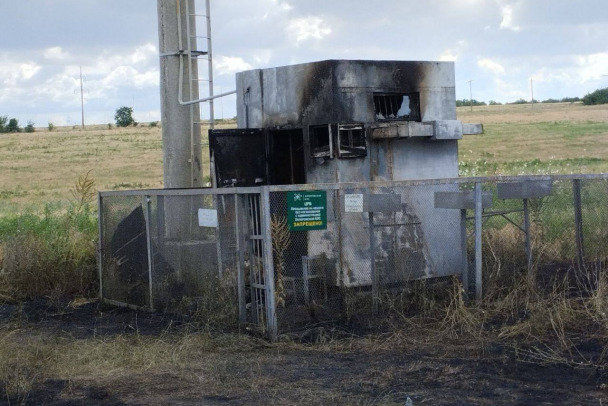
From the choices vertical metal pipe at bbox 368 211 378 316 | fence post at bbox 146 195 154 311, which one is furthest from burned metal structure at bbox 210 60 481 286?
fence post at bbox 146 195 154 311

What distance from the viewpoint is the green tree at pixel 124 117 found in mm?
109500

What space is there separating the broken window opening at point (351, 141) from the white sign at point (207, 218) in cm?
240

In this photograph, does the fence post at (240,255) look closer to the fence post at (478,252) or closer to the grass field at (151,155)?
the fence post at (478,252)

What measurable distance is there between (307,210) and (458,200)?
77.1 inches

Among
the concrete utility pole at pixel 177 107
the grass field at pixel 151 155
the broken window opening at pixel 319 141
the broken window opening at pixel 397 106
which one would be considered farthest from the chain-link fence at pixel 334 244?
the grass field at pixel 151 155

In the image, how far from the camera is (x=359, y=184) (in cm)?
1130

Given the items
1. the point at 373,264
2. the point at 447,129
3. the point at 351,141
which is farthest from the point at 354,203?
the point at 447,129

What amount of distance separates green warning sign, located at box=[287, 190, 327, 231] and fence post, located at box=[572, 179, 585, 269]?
4190mm

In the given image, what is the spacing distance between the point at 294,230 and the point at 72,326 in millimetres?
3828

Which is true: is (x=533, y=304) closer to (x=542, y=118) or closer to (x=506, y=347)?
(x=506, y=347)

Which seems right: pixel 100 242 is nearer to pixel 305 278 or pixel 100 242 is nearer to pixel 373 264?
pixel 305 278

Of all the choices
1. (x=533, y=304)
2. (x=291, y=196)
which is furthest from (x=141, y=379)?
(x=533, y=304)

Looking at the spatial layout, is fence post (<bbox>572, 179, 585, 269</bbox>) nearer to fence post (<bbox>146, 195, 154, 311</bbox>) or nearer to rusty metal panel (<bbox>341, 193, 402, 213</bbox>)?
rusty metal panel (<bbox>341, 193, 402, 213</bbox>)

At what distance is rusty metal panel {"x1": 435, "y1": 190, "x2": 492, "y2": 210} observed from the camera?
11531 mm
